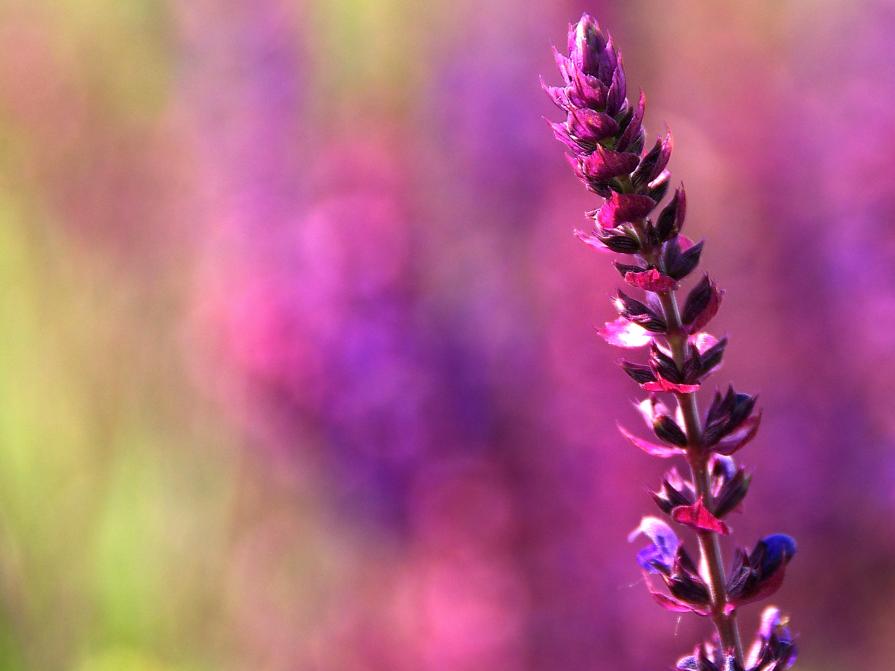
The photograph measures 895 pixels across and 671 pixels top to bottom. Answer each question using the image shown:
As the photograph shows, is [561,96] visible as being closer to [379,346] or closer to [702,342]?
[702,342]

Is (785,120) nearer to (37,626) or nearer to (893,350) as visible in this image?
(893,350)

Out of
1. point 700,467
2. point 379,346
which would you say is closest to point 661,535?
point 700,467

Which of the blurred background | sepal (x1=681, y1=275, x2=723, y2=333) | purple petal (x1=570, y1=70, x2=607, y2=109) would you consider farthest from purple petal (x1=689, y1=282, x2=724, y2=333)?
the blurred background

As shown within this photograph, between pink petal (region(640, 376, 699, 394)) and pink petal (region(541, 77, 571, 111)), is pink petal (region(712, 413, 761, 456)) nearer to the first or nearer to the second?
pink petal (region(640, 376, 699, 394))

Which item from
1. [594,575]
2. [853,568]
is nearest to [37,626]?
[594,575]

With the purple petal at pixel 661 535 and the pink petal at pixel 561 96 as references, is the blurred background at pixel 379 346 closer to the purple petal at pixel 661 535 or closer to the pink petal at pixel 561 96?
the purple petal at pixel 661 535

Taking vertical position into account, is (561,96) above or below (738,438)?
above
